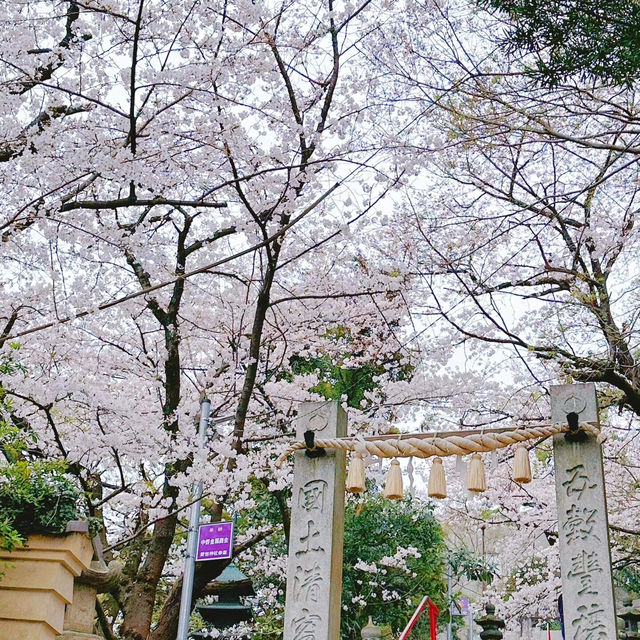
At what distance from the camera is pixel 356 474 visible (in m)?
3.97

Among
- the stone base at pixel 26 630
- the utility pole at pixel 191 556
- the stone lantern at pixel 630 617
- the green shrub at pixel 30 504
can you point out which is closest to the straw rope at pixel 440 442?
the green shrub at pixel 30 504

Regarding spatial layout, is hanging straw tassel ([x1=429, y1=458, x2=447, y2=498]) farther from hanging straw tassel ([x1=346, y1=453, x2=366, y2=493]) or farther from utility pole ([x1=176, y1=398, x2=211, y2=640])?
utility pole ([x1=176, y1=398, x2=211, y2=640])

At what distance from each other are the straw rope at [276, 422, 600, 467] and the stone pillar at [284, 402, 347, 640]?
0.40ft

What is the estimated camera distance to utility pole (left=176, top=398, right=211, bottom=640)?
6555 millimetres

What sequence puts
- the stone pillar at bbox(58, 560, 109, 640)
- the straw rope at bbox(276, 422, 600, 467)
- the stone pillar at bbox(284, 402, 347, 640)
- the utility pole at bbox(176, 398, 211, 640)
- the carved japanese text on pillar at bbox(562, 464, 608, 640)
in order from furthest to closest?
the utility pole at bbox(176, 398, 211, 640)
the stone pillar at bbox(58, 560, 109, 640)
the straw rope at bbox(276, 422, 600, 467)
the stone pillar at bbox(284, 402, 347, 640)
the carved japanese text on pillar at bbox(562, 464, 608, 640)

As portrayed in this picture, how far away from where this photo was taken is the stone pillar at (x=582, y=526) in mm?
3592

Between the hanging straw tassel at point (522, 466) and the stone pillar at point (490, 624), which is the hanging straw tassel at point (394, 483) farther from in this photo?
the stone pillar at point (490, 624)

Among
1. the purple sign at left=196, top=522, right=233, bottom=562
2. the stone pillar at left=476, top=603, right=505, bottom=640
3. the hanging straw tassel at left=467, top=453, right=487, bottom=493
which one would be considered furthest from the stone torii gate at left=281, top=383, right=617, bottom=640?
the stone pillar at left=476, top=603, right=505, bottom=640

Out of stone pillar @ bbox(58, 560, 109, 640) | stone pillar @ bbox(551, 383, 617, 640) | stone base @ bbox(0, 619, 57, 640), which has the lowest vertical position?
stone base @ bbox(0, 619, 57, 640)

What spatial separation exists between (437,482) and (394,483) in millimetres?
245

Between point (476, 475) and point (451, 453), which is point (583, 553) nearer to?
point (476, 475)

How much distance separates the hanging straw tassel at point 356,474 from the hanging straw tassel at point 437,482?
407 mm

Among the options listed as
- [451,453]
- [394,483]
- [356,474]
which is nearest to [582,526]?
[451,453]

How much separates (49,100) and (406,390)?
18.3ft
